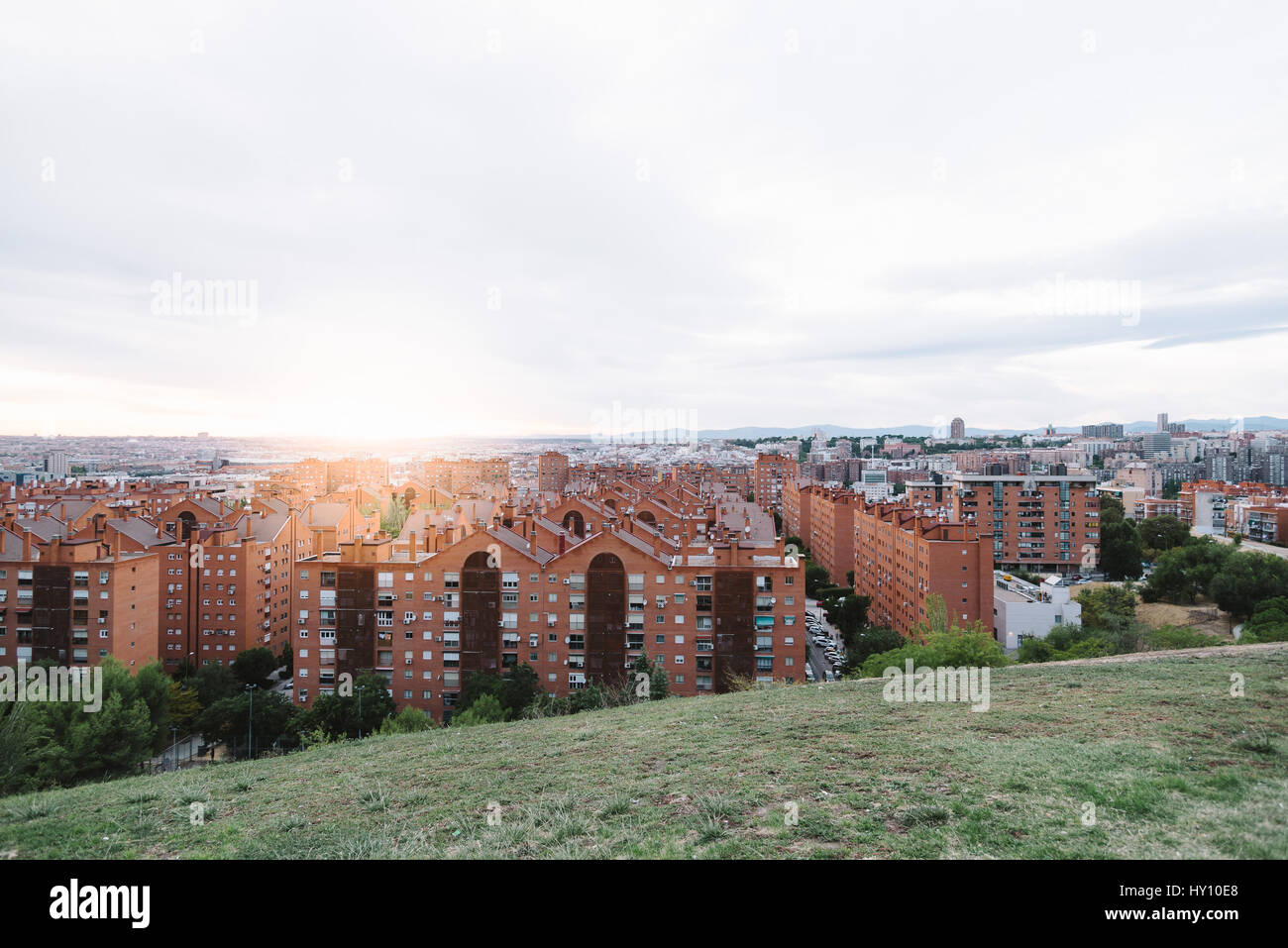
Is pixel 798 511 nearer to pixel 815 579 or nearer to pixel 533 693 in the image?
pixel 815 579

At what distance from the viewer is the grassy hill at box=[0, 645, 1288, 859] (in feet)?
16.4

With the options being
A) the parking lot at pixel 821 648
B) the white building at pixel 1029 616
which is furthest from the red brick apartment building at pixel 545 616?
the white building at pixel 1029 616

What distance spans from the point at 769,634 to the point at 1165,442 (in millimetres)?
194894

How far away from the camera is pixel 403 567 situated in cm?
2762

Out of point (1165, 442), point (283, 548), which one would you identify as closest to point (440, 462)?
point (283, 548)

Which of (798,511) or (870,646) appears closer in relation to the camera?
(870,646)

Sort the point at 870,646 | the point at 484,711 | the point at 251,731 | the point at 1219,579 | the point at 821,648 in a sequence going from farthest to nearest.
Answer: the point at 1219,579 < the point at 821,648 < the point at 870,646 < the point at 251,731 < the point at 484,711

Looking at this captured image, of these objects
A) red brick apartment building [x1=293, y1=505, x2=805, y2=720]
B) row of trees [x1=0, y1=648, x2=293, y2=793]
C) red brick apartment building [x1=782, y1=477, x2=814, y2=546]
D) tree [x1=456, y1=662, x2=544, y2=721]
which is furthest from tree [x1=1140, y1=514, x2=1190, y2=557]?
row of trees [x1=0, y1=648, x2=293, y2=793]

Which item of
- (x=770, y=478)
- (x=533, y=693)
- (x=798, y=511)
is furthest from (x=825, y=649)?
(x=770, y=478)

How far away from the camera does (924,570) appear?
35.3m

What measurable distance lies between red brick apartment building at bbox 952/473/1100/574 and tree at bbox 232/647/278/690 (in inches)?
1966

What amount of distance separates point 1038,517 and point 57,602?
65428 millimetres

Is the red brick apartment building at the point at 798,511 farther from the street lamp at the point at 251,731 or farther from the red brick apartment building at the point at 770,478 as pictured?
the street lamp at the point at 251,731
